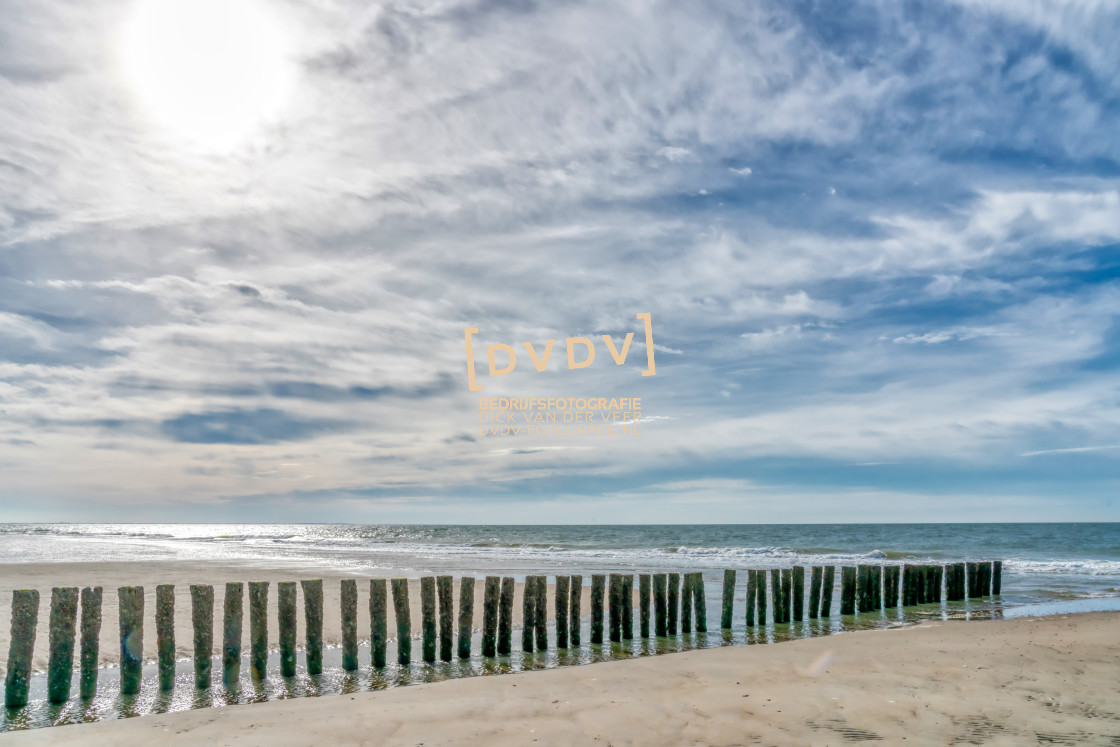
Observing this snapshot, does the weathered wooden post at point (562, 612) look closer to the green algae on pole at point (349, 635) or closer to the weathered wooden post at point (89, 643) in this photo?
the green algae on pole at point (349, 635)

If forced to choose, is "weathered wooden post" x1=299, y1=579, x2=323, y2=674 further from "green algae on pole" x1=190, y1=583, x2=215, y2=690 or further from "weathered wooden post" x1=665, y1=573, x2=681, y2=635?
"weathered wooden post" x1=665, y1=573, x2=681, y2=635

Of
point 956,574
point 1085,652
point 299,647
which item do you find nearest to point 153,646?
point 299,647

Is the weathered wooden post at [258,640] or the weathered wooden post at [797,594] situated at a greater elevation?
the weathered wooden post at [258,640]

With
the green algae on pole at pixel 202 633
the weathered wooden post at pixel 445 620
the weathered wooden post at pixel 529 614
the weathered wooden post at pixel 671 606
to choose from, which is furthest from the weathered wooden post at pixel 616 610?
the green algae on pole at pixel 202 633

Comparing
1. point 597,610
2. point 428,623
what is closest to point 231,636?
point 428,623

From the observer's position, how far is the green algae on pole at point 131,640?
8.06 m

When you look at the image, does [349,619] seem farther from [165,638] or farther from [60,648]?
[60,648]

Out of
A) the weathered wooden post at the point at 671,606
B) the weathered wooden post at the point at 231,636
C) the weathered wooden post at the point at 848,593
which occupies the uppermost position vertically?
the weathered wooden post at the point at 231,636

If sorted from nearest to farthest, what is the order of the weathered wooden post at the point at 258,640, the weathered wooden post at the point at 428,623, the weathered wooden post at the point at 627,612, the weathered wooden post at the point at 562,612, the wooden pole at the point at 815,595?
the weathered wooden post at the point at 258,640, the weathered wooden post at the point at 428,623, the weathered wooden post at the point at 562,612, the weathered wooden post at the point at 627,612, the wooden pole at the point at 815,595

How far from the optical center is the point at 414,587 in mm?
18703

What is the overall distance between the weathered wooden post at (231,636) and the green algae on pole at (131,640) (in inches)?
35.7

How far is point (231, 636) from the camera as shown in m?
8.74

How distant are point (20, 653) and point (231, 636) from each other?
2.09m

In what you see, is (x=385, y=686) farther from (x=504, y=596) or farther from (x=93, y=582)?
(x=93, y=582)
